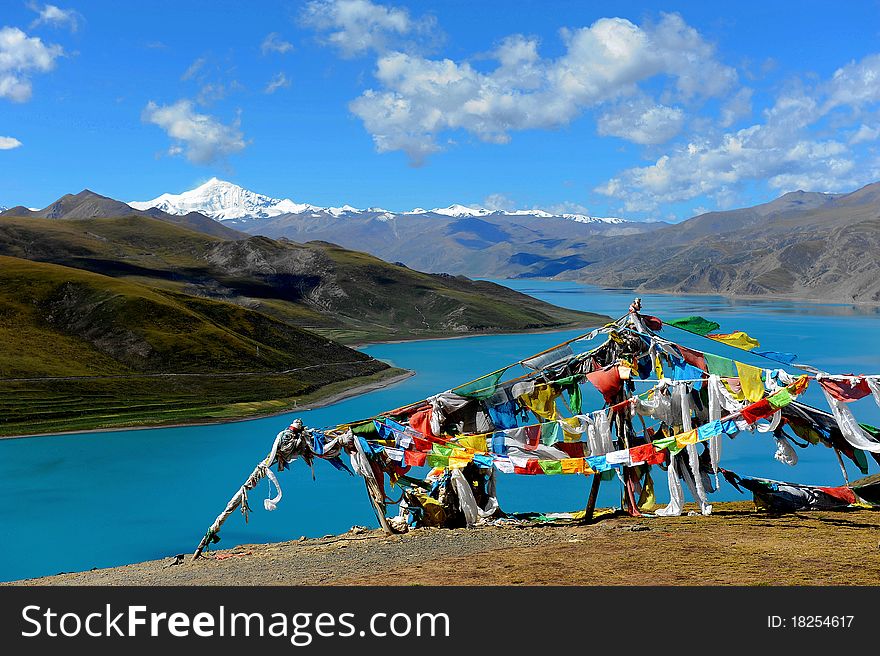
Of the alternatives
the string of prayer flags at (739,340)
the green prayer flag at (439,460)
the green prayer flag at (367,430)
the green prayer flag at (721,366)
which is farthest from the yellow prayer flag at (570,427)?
the green prayer flag at (367,430)

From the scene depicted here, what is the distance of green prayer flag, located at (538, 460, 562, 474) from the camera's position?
66.7ft

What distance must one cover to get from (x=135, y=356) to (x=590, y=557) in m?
88.2

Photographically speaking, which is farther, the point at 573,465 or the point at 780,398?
the point at 573,465

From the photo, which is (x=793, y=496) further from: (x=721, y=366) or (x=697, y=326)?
(x=697, y=326)

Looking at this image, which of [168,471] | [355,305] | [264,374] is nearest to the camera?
[168,471]

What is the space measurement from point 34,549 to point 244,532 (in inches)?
377

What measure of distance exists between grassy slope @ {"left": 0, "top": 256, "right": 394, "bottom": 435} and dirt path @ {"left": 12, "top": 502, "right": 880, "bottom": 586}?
5686 cm

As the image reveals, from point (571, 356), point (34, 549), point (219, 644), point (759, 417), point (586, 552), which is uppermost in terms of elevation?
point (571, 356)

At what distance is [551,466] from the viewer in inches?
806

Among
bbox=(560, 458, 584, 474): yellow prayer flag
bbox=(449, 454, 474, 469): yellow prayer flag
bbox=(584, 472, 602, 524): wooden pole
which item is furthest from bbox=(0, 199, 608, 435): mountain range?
bbox=(584, 472, 602, 524): wooden pole

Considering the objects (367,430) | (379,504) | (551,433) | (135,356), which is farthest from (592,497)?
(135,356)

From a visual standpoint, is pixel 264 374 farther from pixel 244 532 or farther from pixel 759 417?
pixel 759 417

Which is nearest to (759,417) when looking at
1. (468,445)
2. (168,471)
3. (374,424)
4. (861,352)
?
(468,445)

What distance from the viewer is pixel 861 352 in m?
118
